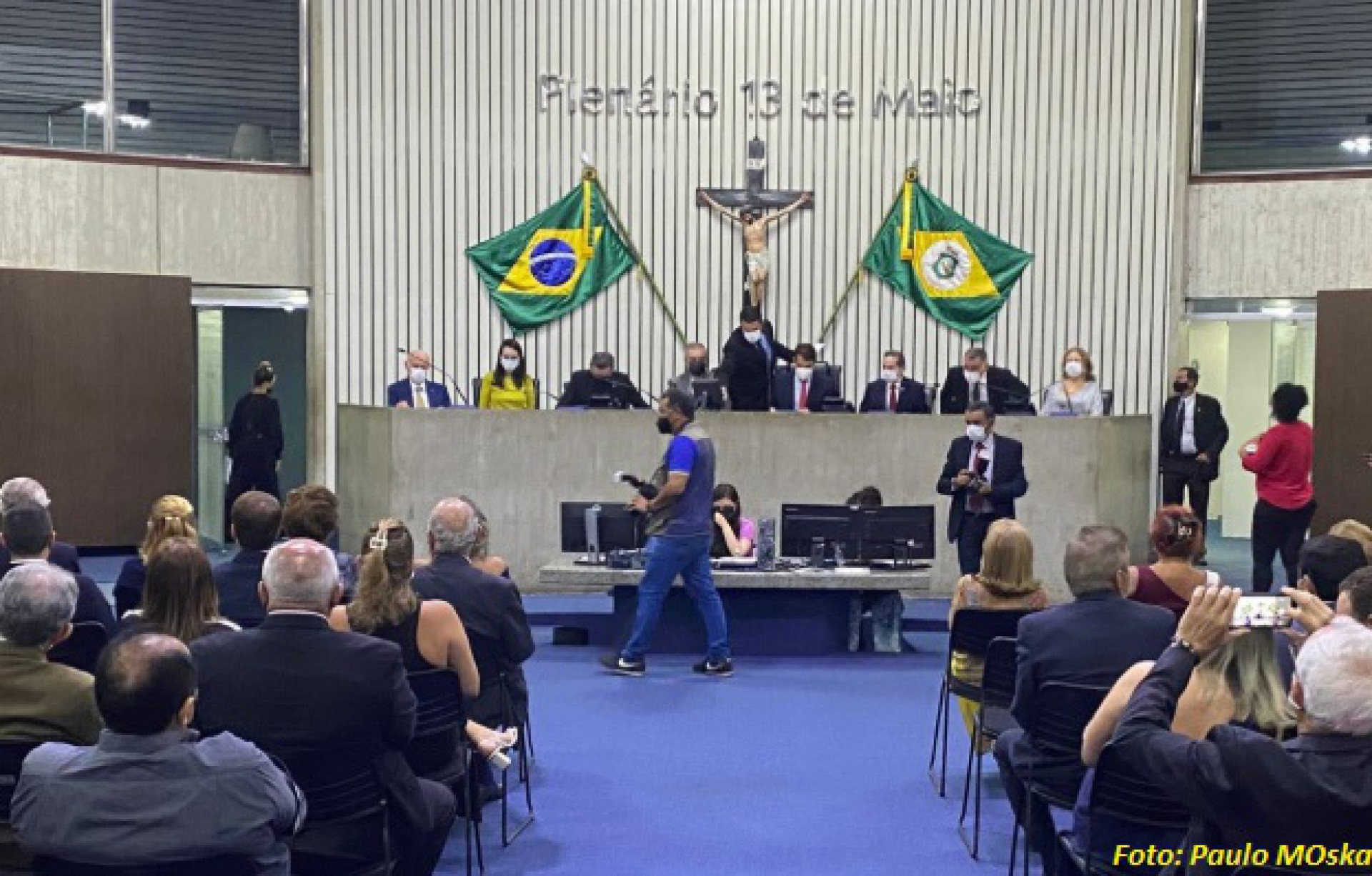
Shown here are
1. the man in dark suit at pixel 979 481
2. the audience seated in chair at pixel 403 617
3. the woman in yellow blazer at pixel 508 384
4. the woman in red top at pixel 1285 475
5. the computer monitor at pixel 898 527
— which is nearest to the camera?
the audience seated in chair at pixel 403 617

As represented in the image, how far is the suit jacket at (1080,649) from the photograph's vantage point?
483 centimetres

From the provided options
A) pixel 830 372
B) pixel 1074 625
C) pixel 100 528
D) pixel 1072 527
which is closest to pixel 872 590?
pixel 1072 527

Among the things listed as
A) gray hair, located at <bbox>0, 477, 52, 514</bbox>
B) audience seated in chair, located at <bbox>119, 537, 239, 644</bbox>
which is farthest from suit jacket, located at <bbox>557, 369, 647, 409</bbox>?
audience seated in chair, located at <bbox>119, 537, 239, 644</bbox>

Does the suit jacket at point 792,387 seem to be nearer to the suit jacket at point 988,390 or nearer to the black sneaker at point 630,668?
the suit jacket at point 988,390

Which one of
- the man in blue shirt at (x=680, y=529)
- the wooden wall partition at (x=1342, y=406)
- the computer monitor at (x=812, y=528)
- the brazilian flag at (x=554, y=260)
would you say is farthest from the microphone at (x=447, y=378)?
the wooden wall partition at (x=1342, y=406)

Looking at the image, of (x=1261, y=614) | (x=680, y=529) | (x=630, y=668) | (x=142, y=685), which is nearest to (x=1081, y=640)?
(x=1261, y=614)

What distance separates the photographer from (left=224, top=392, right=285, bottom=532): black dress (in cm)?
1312

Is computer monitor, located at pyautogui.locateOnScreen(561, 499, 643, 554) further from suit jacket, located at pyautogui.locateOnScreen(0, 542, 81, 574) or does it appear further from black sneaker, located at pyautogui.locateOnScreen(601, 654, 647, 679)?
suit jacket, located at pyautogui.locateOnScreen(0, 542, 81, 574)

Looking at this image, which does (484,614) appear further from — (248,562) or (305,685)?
(305,685)

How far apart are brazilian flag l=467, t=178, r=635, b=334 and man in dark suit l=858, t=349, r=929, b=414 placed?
10.2 ft

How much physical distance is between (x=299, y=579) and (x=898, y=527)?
580cm

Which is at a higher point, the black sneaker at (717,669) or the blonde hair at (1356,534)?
the blonde hair at (1356,534)

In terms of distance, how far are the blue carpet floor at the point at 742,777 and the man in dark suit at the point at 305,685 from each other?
1672mm

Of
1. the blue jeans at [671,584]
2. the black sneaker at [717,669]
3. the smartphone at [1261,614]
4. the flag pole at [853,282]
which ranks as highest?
the flag pole at [853,282]
